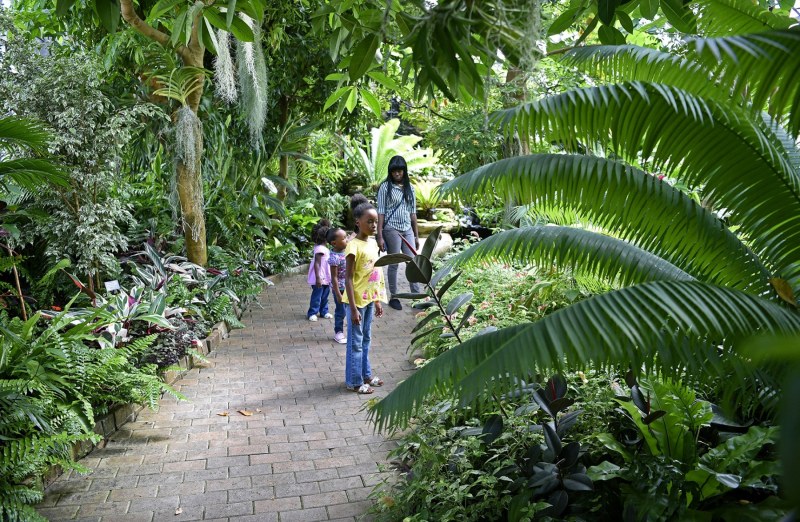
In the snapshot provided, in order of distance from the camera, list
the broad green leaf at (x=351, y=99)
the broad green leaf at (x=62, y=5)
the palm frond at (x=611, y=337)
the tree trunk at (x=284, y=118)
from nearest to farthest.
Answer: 1. the palm frond at (x=611, y=337)
2. the broad green leaf at (x=62, y=5)
3. the broad green leaf at (x=351, y=99)
4. the tree trunk at (x=284, y=118)

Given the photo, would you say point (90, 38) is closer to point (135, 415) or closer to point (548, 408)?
point (135, 415)

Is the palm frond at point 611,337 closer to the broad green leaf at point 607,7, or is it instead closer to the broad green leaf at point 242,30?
the broad green leaf at point 607,7

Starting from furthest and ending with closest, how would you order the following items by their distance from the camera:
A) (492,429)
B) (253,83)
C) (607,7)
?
(253,83) < (492,429) < (607,7)

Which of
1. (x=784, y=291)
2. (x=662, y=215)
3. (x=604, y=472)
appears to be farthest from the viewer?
(x=604, y=472)

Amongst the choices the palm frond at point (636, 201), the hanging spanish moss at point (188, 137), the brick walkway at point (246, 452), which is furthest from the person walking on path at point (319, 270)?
the palm frond at point (636, 201)

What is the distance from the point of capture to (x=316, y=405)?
533cm

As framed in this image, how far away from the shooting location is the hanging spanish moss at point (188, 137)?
678 centimetres

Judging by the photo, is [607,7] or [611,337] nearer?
[611,337]

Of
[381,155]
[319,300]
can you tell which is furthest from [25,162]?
[381,155]

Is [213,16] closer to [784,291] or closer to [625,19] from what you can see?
[625,19]

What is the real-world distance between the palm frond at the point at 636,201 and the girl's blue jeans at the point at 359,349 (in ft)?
8.32

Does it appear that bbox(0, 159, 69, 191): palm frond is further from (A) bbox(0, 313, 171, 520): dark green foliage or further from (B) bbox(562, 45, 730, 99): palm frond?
(B) bbox(562, 45, 730, 99): palm frond

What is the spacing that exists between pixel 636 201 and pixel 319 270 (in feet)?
16.1

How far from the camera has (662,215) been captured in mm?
2869
